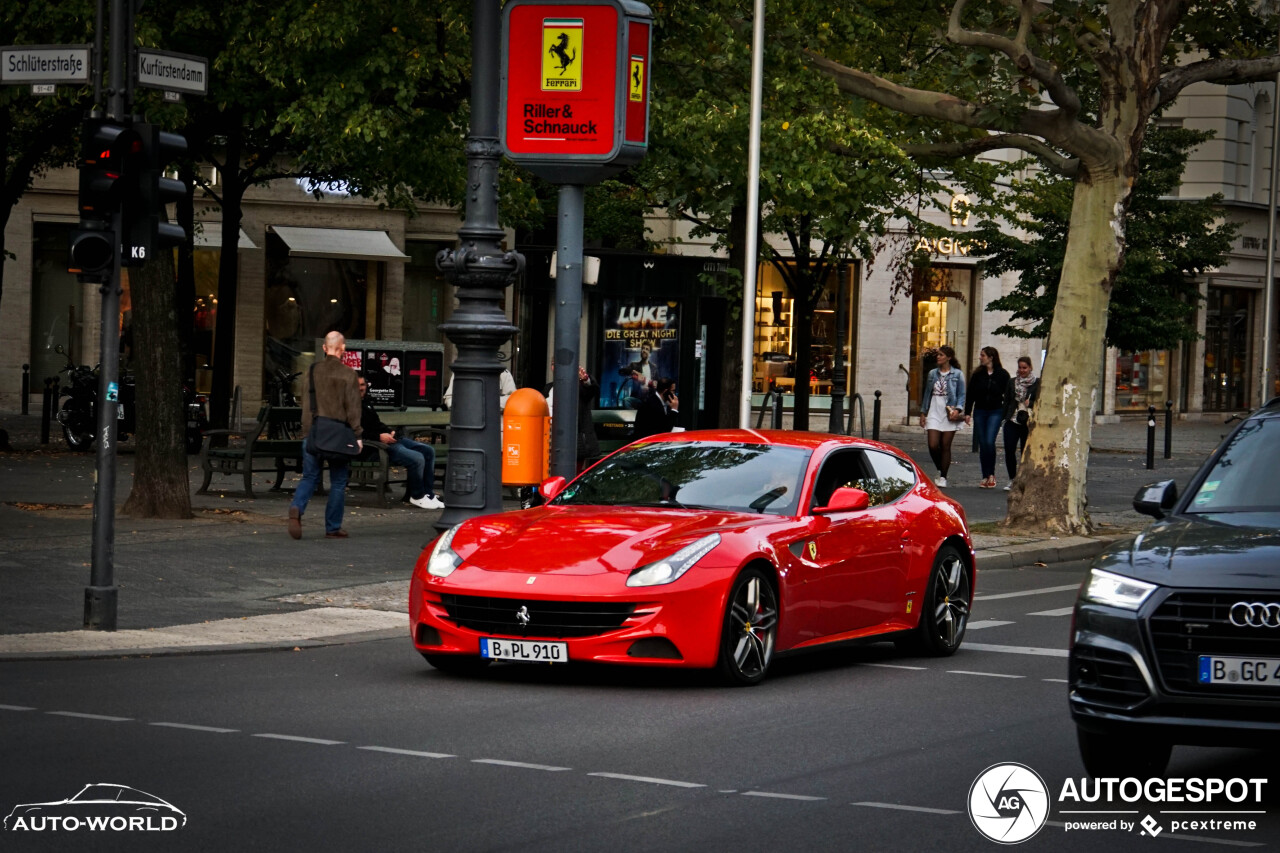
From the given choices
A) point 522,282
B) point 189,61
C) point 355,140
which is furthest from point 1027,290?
point 189,61

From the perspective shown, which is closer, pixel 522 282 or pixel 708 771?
pixel 708 771

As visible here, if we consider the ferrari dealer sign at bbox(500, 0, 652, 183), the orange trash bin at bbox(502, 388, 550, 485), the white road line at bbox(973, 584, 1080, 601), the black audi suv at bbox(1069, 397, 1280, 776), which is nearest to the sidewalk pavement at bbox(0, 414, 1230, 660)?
the orange trash bin at bbox(502, 388, 550, 485)

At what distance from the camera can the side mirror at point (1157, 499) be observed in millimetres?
8219

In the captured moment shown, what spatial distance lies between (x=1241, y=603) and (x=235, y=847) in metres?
3.55

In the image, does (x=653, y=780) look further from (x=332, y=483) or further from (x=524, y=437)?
(x=332, y=483)

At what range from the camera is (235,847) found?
20.7 ft

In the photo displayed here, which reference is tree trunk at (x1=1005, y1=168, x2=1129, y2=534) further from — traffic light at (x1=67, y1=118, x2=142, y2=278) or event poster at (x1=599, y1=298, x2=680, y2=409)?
event poster at (x1=599, y1=298, x2=680, y2=409)

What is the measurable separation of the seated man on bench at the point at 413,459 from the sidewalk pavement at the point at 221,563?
0.23 m

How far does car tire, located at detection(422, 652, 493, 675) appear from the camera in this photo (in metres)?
10.4

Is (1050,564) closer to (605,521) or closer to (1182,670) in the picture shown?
(605,521)

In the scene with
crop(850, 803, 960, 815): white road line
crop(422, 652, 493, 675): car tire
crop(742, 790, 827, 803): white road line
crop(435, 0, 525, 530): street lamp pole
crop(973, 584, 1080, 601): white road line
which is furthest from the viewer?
crop(973, 584, 1080, 601): white road line

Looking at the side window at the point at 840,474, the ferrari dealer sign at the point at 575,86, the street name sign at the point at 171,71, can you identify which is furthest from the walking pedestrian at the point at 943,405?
the street name sign at the point at 171,71

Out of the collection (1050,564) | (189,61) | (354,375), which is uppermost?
(189,61)

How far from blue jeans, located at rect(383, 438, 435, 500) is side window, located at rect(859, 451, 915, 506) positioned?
30.2 feet
